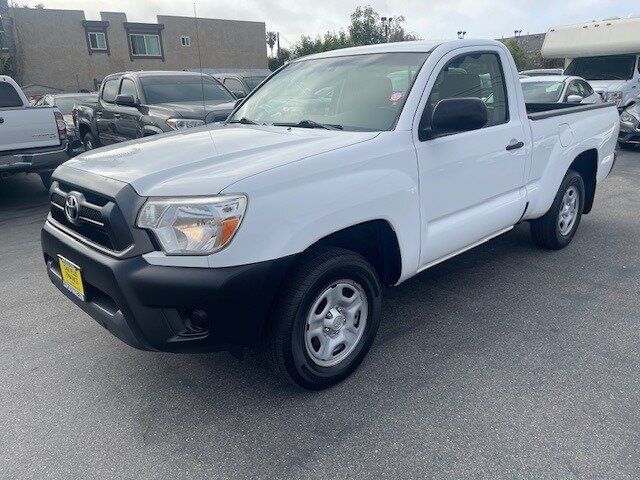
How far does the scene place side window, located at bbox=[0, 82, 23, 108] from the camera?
727 centimetres

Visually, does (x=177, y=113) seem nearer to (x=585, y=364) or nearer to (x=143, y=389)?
(x=143, y=389)

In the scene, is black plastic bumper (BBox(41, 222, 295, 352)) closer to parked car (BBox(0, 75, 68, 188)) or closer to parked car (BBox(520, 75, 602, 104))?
parked car (BBox(0, 75, 68, 188))

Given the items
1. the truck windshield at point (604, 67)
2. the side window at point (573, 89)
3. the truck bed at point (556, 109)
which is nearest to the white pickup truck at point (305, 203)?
the truck bed at point (556, 109)

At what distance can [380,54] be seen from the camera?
3.41 meters

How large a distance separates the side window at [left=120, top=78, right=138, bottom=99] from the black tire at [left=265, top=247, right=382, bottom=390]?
6521mm

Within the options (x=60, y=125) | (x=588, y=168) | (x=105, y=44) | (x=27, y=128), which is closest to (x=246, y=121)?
(x=588, y=168)

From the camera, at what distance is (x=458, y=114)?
282cm

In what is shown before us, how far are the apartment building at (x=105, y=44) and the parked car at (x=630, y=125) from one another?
22.8 meters

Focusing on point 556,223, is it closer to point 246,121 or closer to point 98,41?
point 246,121

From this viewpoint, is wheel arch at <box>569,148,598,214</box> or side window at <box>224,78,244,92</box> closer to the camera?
wheel arch at <box>569,148,598,214</box>

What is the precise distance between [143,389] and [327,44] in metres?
43.2

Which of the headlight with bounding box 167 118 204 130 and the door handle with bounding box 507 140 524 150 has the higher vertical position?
the headlight with bounding box 167 118 204 130

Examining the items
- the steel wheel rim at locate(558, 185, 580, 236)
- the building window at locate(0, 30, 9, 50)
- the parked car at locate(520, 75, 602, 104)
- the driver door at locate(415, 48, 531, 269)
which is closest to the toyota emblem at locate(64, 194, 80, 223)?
the driver door at locate(415, 48, 531, 269)

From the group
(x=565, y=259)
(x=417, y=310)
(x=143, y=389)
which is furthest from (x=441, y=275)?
(x=143, y=389)
